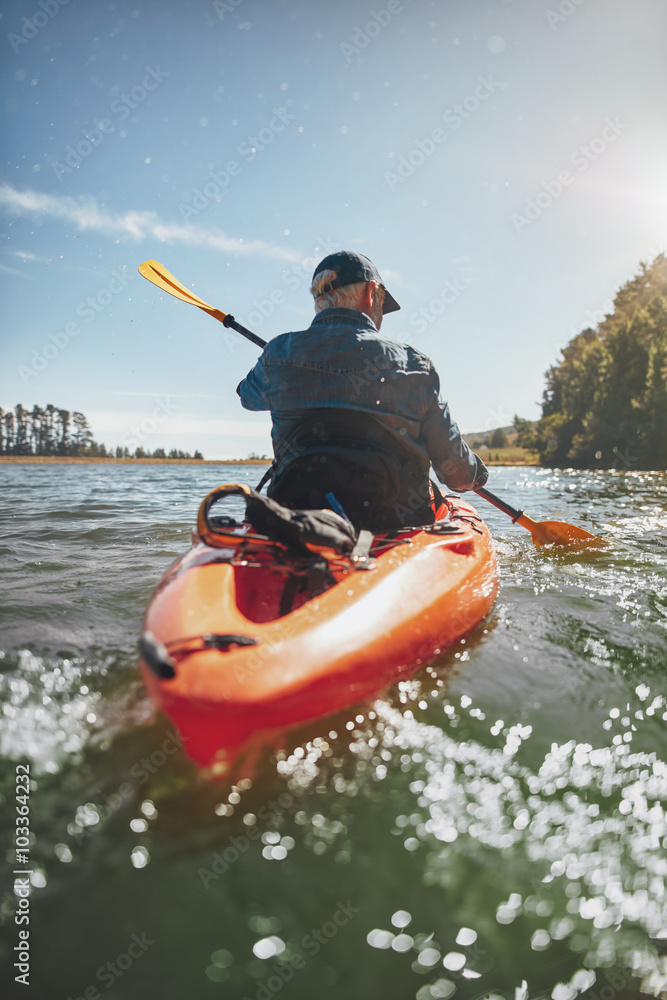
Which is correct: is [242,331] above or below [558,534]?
above

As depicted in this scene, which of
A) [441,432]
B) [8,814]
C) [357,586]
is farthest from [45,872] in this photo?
[441,432]

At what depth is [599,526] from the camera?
7.38 meters

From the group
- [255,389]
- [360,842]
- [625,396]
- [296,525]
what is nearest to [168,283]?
[255,389]

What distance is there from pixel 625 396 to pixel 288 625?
34997 millimetres

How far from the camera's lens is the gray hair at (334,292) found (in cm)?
309

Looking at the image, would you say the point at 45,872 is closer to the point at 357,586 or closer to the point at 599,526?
the point at 357,586

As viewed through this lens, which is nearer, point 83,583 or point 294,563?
point 294,563

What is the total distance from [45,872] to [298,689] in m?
0.81

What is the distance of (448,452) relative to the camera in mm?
3256

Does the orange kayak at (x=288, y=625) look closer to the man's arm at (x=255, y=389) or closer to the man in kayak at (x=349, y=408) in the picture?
the man in kayak at (x=349, y=408)

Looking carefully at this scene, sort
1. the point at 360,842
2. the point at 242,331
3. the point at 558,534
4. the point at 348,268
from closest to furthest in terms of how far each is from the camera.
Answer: the point at 360,842, the point at 348,268, the point at 558,534, the point at 242,331

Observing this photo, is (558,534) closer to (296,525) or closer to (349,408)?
(349,408)

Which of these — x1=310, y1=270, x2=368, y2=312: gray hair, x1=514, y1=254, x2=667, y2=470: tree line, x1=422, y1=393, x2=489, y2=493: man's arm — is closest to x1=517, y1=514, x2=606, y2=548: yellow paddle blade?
x1=422, y1=393, x2=489, y2=493: man's arm

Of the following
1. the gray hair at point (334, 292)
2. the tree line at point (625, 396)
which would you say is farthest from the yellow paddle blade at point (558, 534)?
the tree line at point (625, 396)
